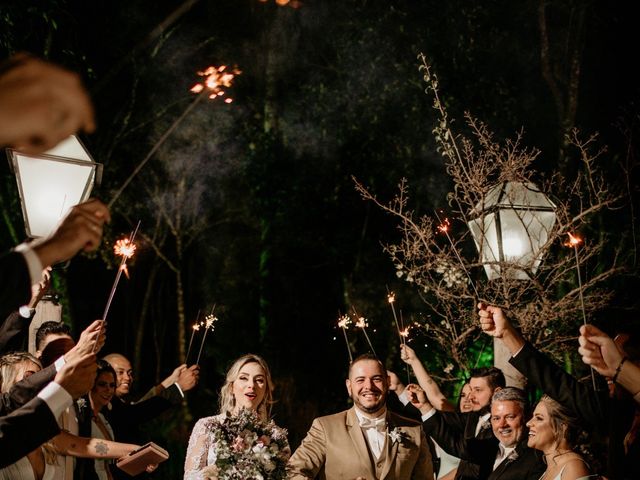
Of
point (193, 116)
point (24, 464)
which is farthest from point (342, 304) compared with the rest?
point (24, 464)

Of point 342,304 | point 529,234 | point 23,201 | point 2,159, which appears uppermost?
point 2,159

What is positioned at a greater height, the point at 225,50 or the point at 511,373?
the point at 225,50

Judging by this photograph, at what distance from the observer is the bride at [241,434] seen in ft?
15.5

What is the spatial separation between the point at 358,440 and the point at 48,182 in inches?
137

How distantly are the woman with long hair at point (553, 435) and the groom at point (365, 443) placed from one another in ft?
3.29

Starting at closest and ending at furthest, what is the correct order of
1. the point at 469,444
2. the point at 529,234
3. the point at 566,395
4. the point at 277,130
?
1. the point at 566,395
2. the point at 469,444
3. the point at 529,234
4. the point at 277,130

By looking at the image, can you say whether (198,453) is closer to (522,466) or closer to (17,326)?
(17,326)

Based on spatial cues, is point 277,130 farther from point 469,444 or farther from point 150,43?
point 469,444

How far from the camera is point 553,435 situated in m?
4.85

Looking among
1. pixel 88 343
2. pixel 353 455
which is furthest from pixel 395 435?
pixel 88 343

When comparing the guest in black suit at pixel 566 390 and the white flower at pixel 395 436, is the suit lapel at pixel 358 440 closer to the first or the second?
the white flower at pixel 395 436

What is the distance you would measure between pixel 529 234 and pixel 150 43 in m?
11.9

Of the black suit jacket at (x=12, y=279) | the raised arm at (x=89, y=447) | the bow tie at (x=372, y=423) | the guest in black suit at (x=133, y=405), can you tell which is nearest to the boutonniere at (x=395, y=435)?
the bow tie at (x=372, y=423)

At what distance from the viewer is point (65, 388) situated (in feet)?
9.21
